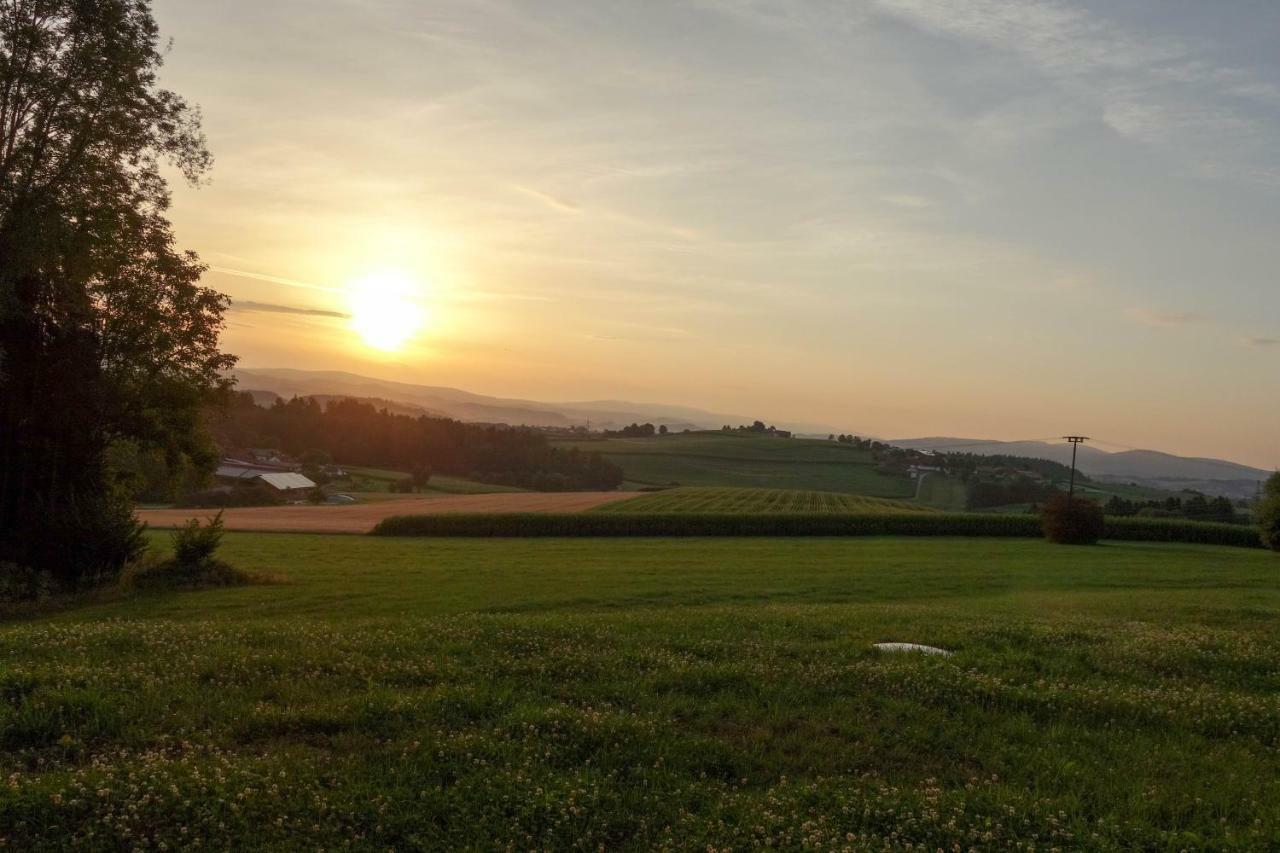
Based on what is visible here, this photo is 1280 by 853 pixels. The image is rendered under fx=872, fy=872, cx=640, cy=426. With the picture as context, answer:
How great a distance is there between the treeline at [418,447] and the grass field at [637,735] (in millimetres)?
106905

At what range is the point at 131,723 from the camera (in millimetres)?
8273

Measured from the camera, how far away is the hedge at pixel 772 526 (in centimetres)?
6706

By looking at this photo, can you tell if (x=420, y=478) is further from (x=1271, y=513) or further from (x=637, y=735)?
(x=637, y=735)

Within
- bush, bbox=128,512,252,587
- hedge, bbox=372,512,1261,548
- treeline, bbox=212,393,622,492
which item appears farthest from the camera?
treeline, bbox=212,393,622,492

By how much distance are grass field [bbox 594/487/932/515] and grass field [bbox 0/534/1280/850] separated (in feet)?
195

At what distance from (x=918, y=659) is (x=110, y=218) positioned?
1036 inches

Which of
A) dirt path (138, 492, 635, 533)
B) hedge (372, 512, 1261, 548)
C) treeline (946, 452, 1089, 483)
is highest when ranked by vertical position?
treeline (946, 452, 1089, 483)

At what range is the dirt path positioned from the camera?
68.1 metres

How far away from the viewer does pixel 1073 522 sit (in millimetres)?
64938

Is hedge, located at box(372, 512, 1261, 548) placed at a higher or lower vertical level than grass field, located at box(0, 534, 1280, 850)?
lower

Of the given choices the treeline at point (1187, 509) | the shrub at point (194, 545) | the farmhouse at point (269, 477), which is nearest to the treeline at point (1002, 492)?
the treeline at point (1187, 509)

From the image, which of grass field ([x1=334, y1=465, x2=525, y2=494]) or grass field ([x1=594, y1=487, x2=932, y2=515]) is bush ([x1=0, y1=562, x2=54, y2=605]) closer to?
grass field ([x1=594, y1=487, x2=932, y2=515])

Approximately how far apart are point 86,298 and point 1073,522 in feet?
207

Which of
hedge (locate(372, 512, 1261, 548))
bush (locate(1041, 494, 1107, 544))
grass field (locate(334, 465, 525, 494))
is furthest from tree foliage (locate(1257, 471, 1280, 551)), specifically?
grass field (locate(334, 465, 525, 494))
